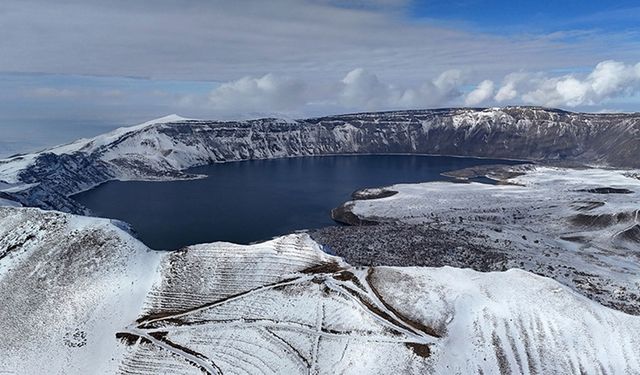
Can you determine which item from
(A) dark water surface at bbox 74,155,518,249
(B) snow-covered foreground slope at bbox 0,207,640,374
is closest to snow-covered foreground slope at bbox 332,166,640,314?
(A) dark water surface at bbox 74,155,518,249

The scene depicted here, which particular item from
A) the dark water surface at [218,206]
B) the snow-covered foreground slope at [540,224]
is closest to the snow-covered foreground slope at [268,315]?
the snow-covered foreground slope at [540,224]

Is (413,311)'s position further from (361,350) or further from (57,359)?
(57,359)

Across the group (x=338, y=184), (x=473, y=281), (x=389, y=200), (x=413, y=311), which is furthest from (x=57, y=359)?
(x=338, y=184)

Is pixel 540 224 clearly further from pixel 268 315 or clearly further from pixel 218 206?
pixel 268 315

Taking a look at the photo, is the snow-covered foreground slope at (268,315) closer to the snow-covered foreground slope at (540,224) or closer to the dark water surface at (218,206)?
the snow-covered foreground slope at (540,224)

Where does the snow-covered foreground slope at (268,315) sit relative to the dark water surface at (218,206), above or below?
above

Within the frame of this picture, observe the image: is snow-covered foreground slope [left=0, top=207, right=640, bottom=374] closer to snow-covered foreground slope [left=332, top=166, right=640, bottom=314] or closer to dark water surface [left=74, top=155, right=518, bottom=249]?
snow-covered foreground slope [left=332, top=166, right=640, bottom=314]
